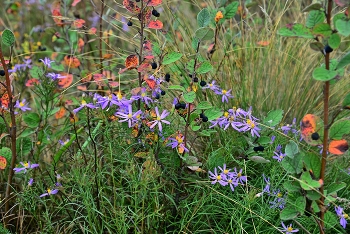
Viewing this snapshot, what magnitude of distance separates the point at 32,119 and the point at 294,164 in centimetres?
113

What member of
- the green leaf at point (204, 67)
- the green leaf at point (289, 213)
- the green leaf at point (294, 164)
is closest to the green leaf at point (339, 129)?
the green leaf at point (294, 164)

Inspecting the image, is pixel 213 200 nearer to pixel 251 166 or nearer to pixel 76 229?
pixel 251 166

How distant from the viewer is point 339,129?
5.06ft

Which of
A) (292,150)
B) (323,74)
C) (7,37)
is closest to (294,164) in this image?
(292,150)

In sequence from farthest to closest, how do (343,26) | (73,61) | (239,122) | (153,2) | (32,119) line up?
(73,61) < (32,119) < (239,122) < (153,2) < (343,26)

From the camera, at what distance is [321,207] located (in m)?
1.59

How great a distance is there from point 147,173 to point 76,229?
1.44ft

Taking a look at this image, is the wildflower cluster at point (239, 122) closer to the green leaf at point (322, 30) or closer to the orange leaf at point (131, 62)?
the orange leaf at point (131, 62)

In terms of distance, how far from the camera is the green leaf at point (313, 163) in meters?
1.56

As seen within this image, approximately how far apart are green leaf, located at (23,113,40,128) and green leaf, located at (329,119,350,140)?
47.5 inches

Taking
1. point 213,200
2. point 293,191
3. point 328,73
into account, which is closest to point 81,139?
point 213,200

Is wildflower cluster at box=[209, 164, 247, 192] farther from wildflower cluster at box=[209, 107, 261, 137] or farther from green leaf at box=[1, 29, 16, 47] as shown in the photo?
green leaf at box=[1, 29, 16, 47]

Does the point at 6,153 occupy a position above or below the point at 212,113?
below

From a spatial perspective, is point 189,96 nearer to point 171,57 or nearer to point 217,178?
point 171,57
